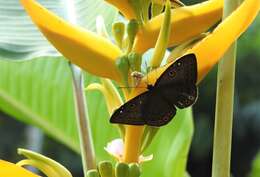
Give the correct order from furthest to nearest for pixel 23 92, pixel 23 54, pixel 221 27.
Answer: pixel 23 92, pixel 23 54, pixel 221 27

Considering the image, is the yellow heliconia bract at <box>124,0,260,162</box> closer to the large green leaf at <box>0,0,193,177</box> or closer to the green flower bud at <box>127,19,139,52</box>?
the green flower bud at <box>127,19,139,52</box>

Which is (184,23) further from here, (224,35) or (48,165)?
(48,165)

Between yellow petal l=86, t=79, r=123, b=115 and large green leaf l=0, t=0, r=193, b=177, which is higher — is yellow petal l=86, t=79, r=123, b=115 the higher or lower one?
the higher one

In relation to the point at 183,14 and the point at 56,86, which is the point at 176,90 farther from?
the point at 56,86

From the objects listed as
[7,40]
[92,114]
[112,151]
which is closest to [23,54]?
[7,40]

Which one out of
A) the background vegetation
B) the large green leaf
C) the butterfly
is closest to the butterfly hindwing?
the butterfly
